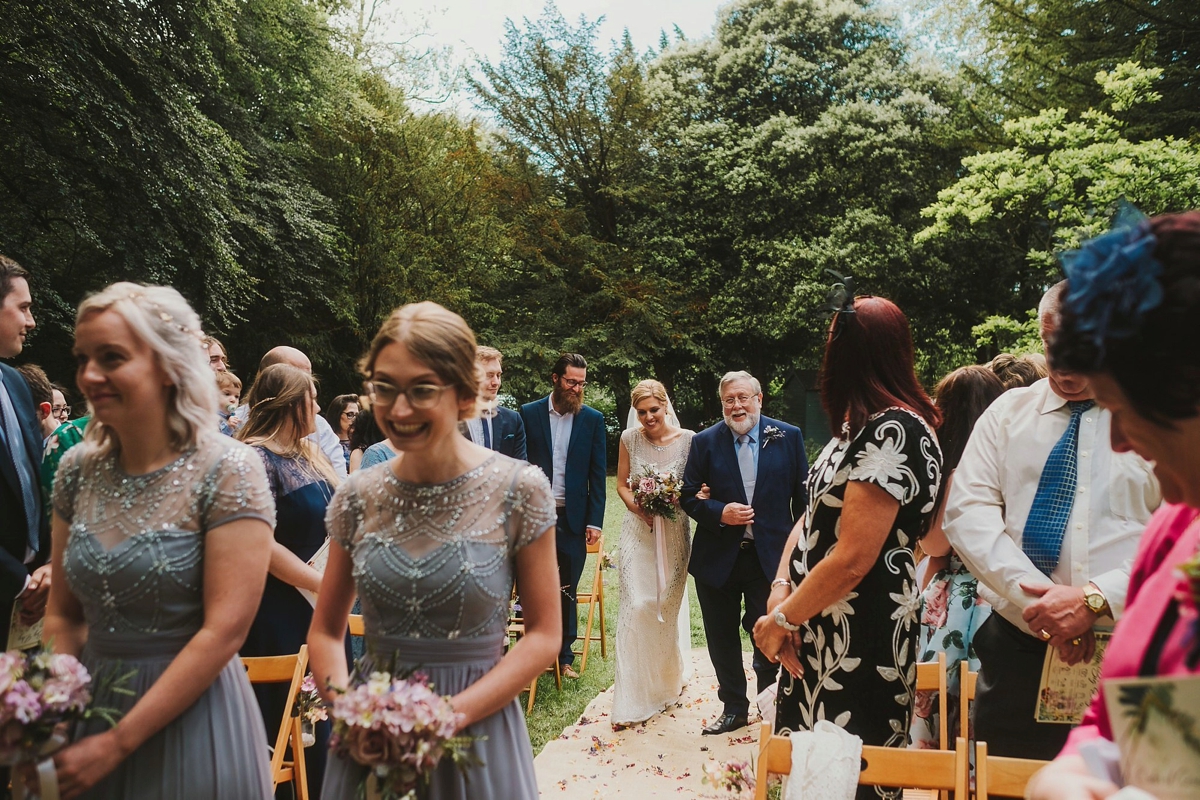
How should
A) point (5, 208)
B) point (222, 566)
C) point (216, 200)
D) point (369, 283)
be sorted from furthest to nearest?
point (369, 283) < point (216, 200) < point (5, 208) < point (222, 566)

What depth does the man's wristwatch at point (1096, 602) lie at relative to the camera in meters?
2.68

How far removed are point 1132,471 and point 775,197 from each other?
21.3 metres

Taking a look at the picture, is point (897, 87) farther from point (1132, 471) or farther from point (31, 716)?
point (31, 716)

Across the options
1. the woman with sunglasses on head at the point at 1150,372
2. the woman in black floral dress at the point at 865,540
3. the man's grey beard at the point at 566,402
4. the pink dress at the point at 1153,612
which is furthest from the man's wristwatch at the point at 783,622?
the man's grey beard at the point at 566,402

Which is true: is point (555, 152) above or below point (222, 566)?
above

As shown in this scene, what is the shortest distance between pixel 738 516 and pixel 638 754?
5.78 feet

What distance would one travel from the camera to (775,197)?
23.1 metres

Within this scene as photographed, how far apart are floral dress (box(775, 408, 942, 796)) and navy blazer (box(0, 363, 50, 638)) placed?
2997mm

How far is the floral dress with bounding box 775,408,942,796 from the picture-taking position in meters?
2.86

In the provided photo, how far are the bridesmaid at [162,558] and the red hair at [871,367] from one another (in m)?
1.88

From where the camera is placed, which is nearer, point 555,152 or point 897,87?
point 897,87

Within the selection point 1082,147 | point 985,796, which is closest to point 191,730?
point 985,796

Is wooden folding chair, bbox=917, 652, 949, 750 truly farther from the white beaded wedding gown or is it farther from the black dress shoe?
the white beaded wedding gown

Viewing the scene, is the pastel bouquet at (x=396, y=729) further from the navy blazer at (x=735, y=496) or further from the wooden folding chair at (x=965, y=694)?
the navy blazer at (x=735, y=496)
